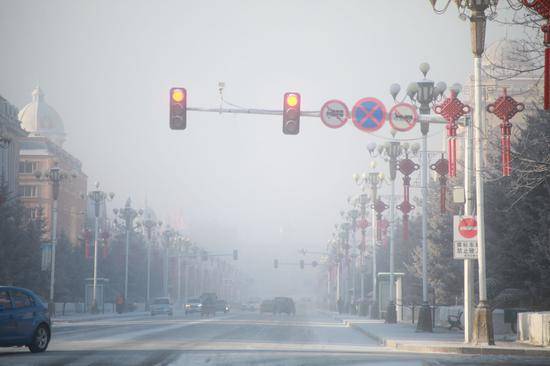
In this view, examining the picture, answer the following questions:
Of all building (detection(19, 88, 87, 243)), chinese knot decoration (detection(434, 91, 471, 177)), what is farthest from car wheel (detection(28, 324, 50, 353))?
building (detection(19, 88, 87, 243))

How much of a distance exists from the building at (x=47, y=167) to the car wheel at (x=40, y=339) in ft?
331

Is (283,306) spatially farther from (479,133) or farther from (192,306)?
(479,133)

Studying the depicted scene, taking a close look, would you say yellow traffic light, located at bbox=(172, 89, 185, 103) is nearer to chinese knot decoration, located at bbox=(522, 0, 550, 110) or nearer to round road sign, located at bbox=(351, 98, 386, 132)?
round road sign, located at bbox=(351, 98, 386, 132)

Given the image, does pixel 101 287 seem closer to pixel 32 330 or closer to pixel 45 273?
pixel 45 273

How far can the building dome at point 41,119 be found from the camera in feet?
536

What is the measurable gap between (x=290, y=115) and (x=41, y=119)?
145974 millimetres

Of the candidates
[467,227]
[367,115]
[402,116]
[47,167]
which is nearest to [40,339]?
[367,115]

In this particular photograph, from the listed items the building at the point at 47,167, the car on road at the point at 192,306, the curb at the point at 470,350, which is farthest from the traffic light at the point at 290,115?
the building at the point at 47,167

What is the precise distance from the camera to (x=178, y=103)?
2653 centimetres

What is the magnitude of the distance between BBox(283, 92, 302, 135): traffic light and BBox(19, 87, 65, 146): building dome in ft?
469

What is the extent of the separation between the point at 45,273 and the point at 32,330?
54070 mm

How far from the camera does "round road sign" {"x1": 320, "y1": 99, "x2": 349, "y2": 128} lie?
2716cm

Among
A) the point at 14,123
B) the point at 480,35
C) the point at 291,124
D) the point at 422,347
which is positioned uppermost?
the point at 14,123

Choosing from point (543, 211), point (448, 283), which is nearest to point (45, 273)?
point (448, 283)
